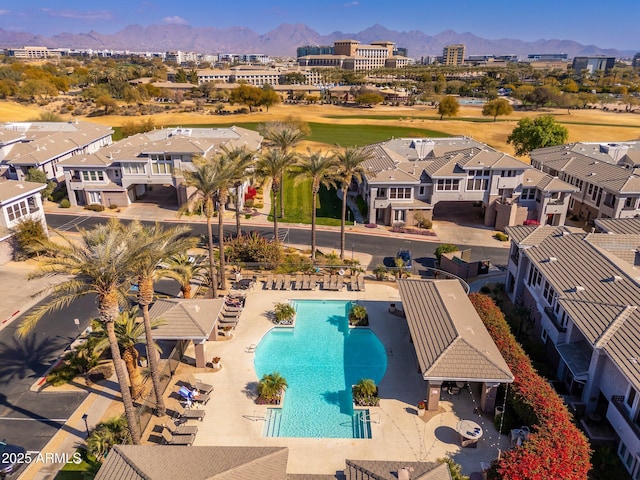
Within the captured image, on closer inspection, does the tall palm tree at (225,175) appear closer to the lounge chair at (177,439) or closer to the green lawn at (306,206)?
the green lawn at (306,206)

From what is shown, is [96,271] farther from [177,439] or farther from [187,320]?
[187,320]

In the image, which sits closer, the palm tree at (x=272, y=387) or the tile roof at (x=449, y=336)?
the tile roof at (x=449, y=336)

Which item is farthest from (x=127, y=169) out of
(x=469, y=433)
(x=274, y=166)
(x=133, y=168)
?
(x=469, y=433)

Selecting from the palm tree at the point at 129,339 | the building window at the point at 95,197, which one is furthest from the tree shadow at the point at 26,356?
the building window at the point at 95,197

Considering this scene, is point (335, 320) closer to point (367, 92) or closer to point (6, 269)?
point (6, 269)

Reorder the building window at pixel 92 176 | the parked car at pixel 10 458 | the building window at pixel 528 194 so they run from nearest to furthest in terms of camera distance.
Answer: the parked car at pixel 10 458, the building window at pixel 528 194, the building window at pixel 92 176

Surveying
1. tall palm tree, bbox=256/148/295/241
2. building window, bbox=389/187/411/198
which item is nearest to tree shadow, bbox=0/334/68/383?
tall palm tree, bbox=256/148/295/241

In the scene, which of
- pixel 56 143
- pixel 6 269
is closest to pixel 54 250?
pixel 6 269
